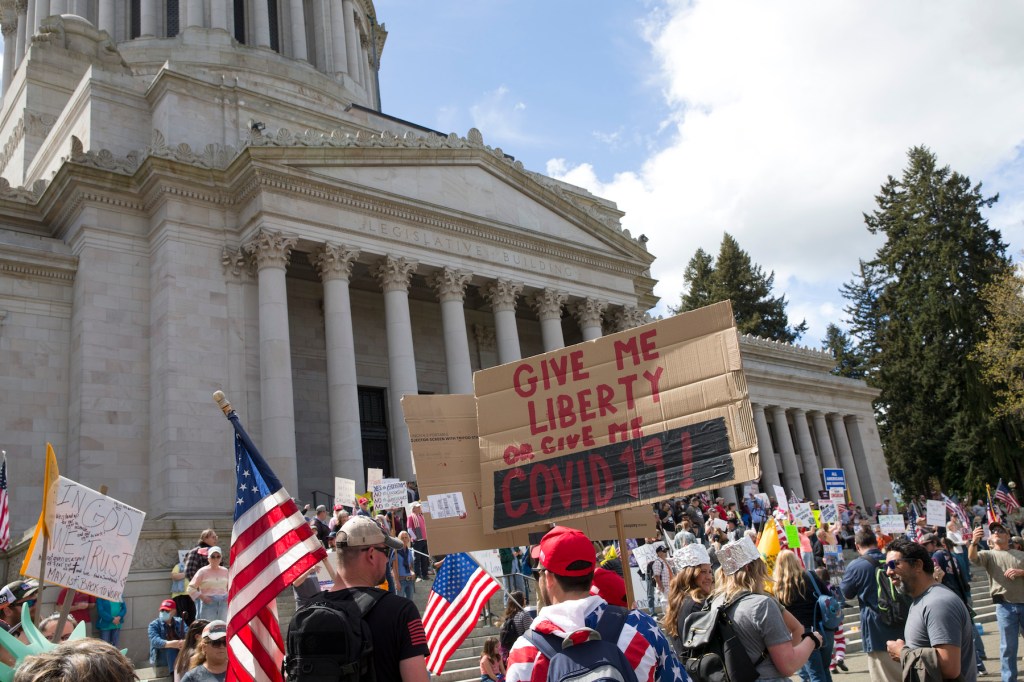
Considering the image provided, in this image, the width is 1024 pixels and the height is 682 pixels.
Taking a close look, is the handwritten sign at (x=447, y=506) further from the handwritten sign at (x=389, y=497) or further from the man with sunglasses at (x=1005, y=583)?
the handwritten sign at (x=389, y=497)

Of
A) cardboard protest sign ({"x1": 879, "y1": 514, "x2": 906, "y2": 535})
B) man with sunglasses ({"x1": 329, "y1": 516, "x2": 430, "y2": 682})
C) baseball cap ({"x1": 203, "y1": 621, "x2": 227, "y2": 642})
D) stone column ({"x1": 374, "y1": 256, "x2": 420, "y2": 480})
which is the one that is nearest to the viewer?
man with sunglasses ({"x1": 329, "y1": 516, "x2": 430, "y2": 682})

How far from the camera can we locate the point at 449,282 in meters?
28.5

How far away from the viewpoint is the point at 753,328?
229 ft

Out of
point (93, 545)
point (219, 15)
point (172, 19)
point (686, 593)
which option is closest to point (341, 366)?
point (93, 545)

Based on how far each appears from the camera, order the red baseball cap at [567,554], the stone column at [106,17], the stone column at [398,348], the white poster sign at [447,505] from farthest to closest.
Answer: the stone column at [106,17], the stone column at [398,348], the white poster sign at [447,505], the red baseball cap at [567,554]

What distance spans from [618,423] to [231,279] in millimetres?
21151

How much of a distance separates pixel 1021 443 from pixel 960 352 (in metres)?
5.83

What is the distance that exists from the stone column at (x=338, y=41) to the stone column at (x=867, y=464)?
34.6 metres

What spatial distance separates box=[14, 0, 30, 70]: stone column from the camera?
46750 millimetres

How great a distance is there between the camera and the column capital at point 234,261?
83.3 feet

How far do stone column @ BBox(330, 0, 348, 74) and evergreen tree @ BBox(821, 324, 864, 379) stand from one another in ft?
121

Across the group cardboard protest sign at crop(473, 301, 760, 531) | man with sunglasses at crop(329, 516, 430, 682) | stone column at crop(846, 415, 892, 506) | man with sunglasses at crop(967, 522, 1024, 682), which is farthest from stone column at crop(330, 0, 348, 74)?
man with sunglasses at crop(329, 516, 430, 682)

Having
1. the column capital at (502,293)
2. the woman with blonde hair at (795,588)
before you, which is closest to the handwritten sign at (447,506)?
the woman with blonde hair at (795,588)

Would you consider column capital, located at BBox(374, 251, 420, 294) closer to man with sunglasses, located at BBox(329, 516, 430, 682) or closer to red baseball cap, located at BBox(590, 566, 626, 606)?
red baseball cap, located at BBox(590, 566, 626, 606)
